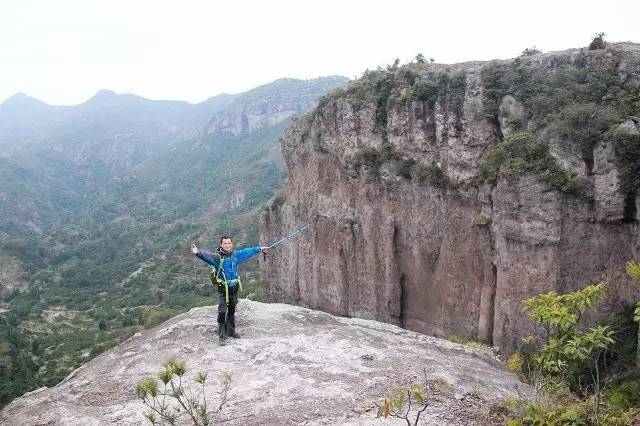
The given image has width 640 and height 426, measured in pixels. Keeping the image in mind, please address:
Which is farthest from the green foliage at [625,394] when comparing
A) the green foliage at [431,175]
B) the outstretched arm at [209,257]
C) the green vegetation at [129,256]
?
the green vegetation at [129,256]

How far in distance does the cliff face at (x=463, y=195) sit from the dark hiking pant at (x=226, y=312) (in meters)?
13.1

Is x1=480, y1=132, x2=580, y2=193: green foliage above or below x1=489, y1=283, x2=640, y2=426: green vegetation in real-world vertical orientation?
above

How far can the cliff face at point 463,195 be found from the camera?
18.0 m

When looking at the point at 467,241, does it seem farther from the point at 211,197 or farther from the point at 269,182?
the point at 211,197

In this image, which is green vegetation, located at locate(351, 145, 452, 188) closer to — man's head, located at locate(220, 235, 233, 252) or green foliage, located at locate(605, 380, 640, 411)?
green foliage, located at locate(605, 380, 640, 411)

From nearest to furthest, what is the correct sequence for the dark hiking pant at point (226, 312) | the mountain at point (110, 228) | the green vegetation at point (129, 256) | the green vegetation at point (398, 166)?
the dark hiking pant at point (226, 312) < the green vegetation at point (398, 166) < the green vegetation at point (129, 256) < the mountain at point (110, 228)

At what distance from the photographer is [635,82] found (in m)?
18.9

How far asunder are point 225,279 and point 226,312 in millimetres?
677

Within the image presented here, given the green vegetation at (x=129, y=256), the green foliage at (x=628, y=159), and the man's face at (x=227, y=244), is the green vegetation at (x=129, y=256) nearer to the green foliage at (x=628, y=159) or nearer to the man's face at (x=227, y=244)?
the green foliage at (x=628, y=159)

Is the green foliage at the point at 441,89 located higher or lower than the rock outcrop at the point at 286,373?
higher

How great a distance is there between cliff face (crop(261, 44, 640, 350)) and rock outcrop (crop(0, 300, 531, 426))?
34.4 ft

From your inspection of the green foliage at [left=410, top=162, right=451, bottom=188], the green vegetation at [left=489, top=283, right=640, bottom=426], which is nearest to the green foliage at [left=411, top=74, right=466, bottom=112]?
the green foliage at [left=410, top=162, right=451, bottom=188]

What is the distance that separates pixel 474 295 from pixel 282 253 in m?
14.8

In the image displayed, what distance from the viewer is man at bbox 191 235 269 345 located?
884cm
